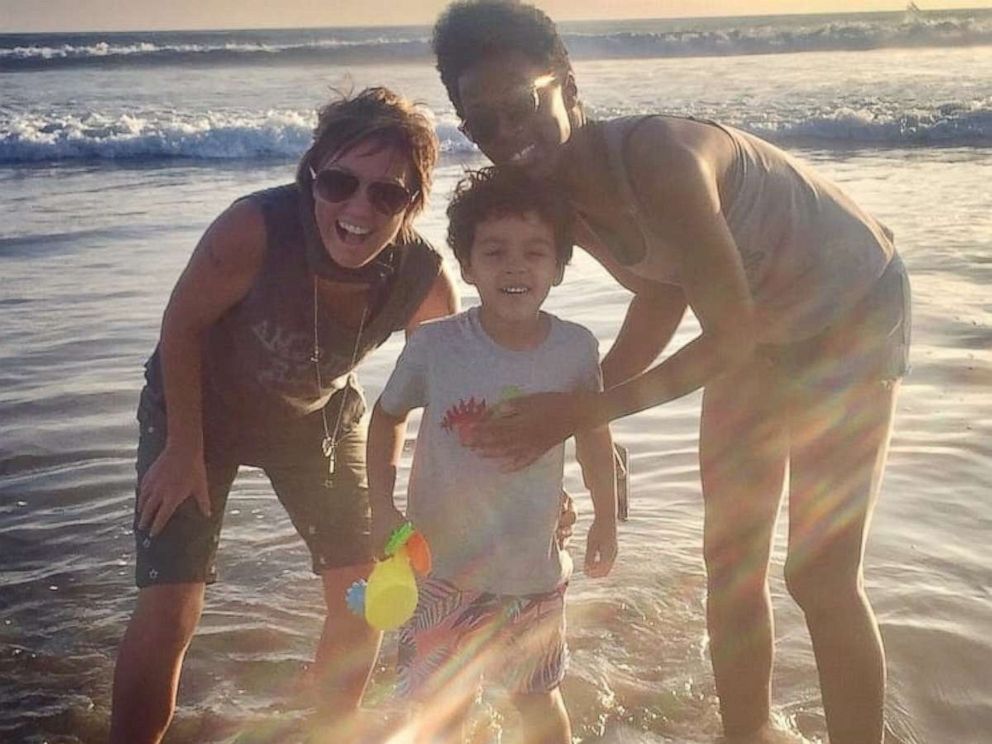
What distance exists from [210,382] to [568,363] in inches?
44.0

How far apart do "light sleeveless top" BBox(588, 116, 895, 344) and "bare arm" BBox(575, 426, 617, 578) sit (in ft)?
1.62

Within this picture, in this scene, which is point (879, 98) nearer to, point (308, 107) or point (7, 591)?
point (308, 107)

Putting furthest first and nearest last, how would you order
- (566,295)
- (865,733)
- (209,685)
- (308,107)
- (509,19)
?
1. (308,107)
2. (566,295)
3. (209,685)
4. (865,733)
5. (509,19)

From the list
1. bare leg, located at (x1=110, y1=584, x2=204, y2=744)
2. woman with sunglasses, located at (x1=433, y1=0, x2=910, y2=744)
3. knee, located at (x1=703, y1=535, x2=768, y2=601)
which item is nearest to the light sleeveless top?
woman with sunglasses, located at (x1=433, y1=0, x2=910, y2=744)

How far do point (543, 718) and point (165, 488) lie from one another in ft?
4.11

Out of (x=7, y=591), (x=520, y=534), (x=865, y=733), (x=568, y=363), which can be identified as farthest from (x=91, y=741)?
(x=865, y=733)

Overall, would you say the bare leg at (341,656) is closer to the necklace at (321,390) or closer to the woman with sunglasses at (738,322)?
the necklace at (321,390)

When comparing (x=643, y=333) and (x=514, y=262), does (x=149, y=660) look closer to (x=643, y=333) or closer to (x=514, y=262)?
(x=514, y=262)

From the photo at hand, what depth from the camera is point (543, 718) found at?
3.14 m

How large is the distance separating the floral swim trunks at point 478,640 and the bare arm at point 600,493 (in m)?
0.16

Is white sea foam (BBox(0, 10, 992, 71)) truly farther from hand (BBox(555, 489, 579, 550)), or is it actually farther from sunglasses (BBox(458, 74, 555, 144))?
hand (BBox(555, 489, 579, 550))

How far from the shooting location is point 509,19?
9.62 ft

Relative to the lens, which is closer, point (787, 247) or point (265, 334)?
point (787, 247)

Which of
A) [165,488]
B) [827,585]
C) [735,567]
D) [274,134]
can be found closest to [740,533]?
[735,567]
